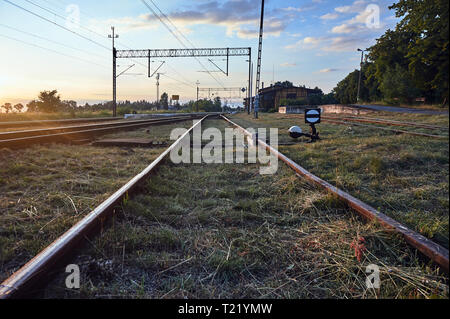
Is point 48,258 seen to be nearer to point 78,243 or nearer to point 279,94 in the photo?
point 78,243

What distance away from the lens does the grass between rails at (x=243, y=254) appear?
1.25 meters

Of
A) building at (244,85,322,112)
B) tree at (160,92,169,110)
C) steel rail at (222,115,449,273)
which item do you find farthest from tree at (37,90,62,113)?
tree at (160,92,169,110)

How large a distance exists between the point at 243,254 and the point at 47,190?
7.86 feet

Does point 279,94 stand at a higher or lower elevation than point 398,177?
higher

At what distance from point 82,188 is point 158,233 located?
1640 mm

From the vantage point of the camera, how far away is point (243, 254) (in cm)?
158

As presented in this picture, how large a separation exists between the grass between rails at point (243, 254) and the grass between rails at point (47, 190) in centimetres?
42

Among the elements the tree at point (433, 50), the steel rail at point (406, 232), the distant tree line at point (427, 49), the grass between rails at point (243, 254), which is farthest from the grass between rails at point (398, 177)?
the tree at point (433, 50)

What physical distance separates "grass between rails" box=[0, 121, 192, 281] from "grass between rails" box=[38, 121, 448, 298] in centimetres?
42

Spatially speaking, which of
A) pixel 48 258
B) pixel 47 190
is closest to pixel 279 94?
pixel 47 190

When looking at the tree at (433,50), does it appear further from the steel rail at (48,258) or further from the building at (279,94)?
the building at (279,94)

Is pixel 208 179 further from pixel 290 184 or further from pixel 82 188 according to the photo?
pixel 82 188

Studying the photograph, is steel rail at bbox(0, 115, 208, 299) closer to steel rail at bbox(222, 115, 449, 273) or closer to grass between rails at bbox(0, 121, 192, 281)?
grass between rails at bbox(0, 121, 192, 281)

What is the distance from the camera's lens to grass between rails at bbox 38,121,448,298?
1.25 m
